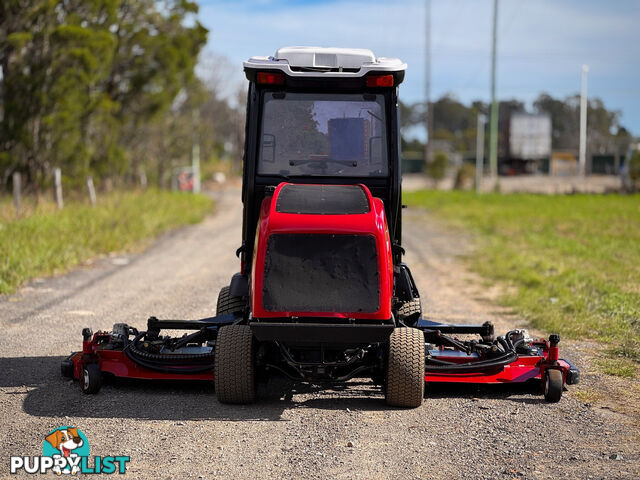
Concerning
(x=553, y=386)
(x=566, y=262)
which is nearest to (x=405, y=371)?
(x=553, y=386)

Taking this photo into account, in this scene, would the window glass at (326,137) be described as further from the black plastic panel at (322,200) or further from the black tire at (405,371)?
the black tire at (405,371)

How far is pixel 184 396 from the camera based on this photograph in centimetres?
718

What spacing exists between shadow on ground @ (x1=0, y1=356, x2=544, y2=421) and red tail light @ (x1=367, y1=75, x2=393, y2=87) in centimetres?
250

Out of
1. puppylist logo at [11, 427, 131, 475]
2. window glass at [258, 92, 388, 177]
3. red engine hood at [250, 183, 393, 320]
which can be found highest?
window glass at [258, 92, 388, 177]

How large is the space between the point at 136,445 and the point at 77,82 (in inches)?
706

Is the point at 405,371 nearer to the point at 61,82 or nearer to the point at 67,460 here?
the point at 67,460

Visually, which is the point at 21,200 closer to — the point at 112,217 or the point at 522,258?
the point at 112,217

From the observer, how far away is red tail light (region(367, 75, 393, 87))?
7266mm

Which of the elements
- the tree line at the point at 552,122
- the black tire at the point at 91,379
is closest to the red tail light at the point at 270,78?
the black tire at the point at 91,379

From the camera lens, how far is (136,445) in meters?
5.86

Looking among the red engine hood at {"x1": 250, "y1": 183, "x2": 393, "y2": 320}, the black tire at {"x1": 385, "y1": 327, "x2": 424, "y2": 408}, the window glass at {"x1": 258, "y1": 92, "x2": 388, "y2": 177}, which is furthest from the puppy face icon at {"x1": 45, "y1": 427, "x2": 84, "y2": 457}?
the window glass at {"x1": 258, "y1": 92, "x2": 388, "y2": 177}

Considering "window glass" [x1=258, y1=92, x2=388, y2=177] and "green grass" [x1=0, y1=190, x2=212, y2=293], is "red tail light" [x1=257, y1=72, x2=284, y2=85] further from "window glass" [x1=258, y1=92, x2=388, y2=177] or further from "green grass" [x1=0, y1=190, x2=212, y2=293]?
"green grass" [x1=0, y1=190, x2=212, y2=293]

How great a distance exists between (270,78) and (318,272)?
181 centimetres

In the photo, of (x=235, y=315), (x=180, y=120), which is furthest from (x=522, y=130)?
(x=235, y=315)
